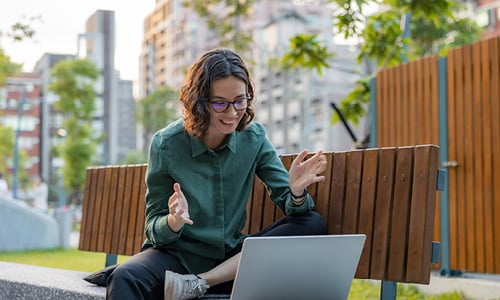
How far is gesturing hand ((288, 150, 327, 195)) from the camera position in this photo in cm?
309

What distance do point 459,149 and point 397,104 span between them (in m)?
1.07

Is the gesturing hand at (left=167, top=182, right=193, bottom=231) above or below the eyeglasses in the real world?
below

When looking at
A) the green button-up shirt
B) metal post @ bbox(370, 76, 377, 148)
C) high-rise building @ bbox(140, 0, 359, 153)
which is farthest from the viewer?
high-rise building @ bbox(140, 0, 359, 153)

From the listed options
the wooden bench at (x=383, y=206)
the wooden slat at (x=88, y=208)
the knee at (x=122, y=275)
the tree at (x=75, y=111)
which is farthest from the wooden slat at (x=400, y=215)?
the tree at (x=75, y=111)

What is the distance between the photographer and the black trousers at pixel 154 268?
295cm

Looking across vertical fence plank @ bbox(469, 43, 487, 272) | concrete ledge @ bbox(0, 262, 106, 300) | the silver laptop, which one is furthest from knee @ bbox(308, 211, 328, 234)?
vertical fence plank @ bbox(469, 43, 487, 272)

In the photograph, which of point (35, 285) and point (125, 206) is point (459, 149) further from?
point (35, 285)

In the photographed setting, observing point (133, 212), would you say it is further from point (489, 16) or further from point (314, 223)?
point (489, 16)


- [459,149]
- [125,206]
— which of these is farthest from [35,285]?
[459,149]

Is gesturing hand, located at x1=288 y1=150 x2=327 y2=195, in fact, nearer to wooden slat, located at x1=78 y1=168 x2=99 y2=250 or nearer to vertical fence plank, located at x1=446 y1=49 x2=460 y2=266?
wooden slat, located at x1=78 y1=168 x2=99 y2=250

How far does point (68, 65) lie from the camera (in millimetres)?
47500

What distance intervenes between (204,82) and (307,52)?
16.7ft

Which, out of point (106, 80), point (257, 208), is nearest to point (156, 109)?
point (106, 80)

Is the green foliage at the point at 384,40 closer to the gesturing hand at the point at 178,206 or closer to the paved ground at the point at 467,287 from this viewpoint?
the paved ground at the point at 467,287
